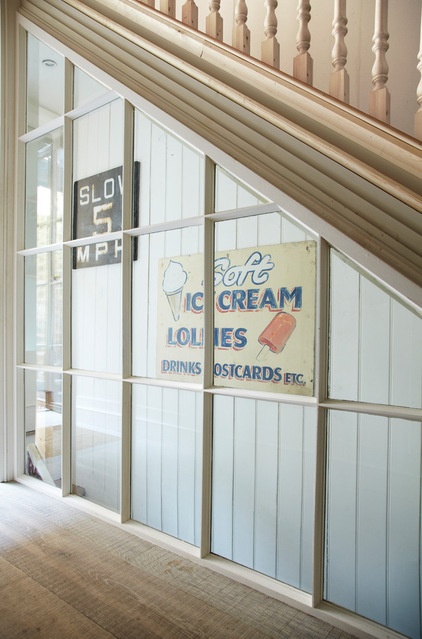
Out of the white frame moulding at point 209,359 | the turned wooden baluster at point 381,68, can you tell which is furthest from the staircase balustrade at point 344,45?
the white frame moulding at point 209,359

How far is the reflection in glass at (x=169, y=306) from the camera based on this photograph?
4.77 ft

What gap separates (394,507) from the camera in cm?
107

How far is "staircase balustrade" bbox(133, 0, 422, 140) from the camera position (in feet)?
3.45

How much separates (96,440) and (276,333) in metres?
0.97

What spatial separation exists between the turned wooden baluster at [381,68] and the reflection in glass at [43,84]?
4.50 ft

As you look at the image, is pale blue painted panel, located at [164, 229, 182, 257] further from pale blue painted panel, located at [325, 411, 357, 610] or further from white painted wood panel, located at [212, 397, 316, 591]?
pale blue painted panel, located at [325, 411, 357, 610]

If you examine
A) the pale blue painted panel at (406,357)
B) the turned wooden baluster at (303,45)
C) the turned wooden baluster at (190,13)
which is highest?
the turned wooden baluster at (190,13)

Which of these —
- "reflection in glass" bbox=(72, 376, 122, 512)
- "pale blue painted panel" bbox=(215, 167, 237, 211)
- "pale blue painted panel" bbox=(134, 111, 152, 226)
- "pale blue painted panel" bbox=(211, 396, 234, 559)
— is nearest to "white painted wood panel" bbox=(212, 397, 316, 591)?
"pale blue painted panel" bbox=(211, 396, 234, 559)

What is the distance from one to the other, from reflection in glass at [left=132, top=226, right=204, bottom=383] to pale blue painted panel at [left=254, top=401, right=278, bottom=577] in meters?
0.28

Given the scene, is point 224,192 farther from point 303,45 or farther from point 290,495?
point 290,495

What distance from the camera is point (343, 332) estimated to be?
3.71 feet

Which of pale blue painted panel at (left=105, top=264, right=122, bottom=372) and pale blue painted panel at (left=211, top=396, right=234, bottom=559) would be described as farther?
pale blue painted panel at (left=105, top=264, right=122, bottom=372)

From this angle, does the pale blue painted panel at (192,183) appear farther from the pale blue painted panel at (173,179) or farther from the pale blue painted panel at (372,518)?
the pale blue painted panel at (372,518)

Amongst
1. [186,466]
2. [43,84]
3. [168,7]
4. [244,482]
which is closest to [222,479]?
[244,482]
